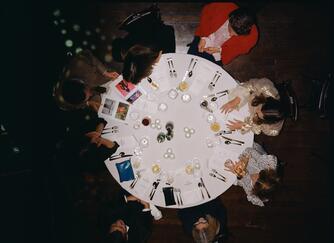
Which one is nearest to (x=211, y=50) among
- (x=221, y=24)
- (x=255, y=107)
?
(x=221, y=24)

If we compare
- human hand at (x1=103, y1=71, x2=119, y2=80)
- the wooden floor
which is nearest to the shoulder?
the wooden floor

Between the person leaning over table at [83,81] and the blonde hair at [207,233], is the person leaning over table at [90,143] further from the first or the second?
the blonde hair at [207,233]

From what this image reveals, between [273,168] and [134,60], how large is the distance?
73.1 inches

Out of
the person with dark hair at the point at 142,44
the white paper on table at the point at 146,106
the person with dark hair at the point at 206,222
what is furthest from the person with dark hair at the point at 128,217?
the person with dark hair at the point at 142,44

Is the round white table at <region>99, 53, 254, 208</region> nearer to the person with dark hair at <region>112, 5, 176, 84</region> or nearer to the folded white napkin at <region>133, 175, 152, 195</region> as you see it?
the folded white napkin at <region>133, 175, 152, 195</region>

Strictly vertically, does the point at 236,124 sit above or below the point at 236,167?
above

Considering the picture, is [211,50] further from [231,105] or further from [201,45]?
[231,105]

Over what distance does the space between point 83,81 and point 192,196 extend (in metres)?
1.72

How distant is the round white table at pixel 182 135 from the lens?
3.22 m

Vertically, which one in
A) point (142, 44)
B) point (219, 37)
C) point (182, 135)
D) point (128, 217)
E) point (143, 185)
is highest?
point (219, 37)

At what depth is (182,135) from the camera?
324 cm

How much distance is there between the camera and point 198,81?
323 centimetres

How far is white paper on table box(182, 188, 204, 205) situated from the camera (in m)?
3.24

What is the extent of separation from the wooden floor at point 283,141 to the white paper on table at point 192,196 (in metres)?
1.07
